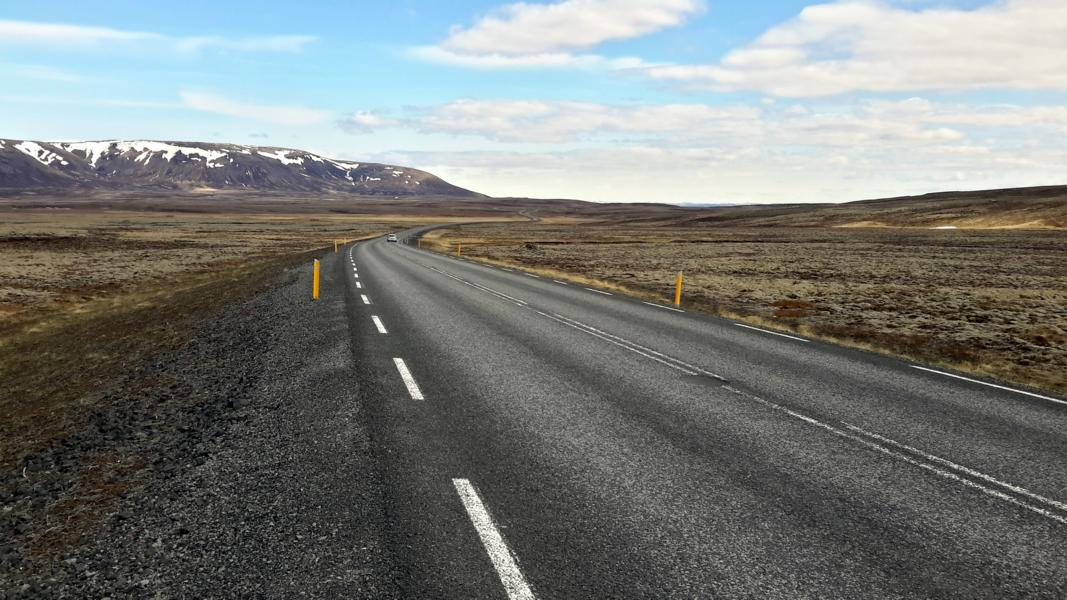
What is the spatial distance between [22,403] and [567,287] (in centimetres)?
1704

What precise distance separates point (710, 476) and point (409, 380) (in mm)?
4694

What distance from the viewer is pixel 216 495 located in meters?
5.16

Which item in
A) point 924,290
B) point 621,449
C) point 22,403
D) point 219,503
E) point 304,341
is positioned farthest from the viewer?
point 924,290

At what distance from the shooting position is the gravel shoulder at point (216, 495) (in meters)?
3.96

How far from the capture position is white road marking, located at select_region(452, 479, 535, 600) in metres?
3.84

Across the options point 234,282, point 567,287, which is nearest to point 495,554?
point 567,287

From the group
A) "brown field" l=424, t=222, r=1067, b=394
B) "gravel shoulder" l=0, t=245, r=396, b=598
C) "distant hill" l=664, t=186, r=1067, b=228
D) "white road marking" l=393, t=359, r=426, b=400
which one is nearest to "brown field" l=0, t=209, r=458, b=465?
"gravel shoulder" l=0, t=245, r=396, b=598

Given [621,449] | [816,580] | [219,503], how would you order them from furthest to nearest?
[621,449] < [219,503] < [816,580]

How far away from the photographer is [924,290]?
26578 millimetres

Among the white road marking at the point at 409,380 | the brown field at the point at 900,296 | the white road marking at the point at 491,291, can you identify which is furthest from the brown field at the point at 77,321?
the brown field at the point at 900,296

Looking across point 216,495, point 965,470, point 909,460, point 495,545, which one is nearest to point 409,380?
point 216,495

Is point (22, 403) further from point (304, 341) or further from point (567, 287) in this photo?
point (567, 287)

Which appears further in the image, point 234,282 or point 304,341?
point 234,282

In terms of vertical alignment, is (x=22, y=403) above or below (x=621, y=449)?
below
